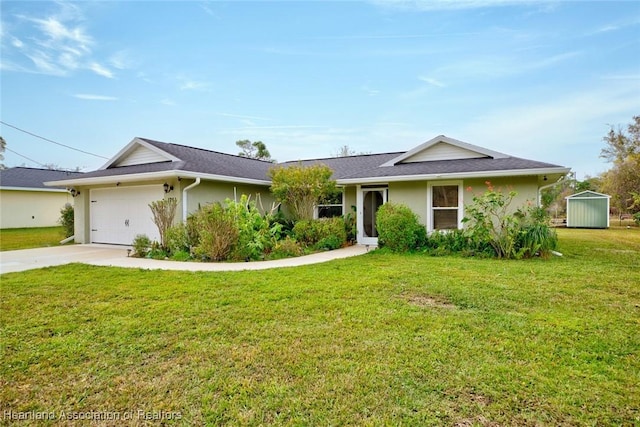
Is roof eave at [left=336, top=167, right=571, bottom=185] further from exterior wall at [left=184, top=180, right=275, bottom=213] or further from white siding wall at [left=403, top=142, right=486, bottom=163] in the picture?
exterior wall at [left=184, top=180, right=275, bottom=213]

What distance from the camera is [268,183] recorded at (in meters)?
13.1

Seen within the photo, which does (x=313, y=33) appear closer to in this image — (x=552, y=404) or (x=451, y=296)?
(x=451, y=296)

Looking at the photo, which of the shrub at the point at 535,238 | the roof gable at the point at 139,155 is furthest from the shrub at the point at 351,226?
the roof gable at the point at 139,155

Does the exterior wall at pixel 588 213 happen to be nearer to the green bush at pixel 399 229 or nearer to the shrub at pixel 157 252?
the green bush at pixel 399 229

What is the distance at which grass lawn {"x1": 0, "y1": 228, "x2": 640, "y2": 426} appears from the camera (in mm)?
2533

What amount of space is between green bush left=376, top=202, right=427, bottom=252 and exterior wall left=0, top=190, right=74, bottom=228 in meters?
22.8

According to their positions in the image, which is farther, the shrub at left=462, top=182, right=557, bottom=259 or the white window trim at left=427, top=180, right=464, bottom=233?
the white window trim at left=427, top=180, right=464, bottom=233

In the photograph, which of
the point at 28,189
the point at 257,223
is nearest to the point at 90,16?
the point at 257,223

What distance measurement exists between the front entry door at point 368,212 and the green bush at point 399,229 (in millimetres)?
1839

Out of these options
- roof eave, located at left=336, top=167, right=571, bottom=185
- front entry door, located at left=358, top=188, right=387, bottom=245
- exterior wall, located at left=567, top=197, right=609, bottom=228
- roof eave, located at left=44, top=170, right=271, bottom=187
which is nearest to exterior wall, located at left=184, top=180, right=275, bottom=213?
roof eave, located at left=44, top=170, right=271, bottom=187

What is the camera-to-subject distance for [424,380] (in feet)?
9.44

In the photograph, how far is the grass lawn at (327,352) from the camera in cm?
253

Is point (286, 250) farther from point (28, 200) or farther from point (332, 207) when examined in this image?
point (28, 200)

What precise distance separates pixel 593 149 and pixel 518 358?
34650 mm
